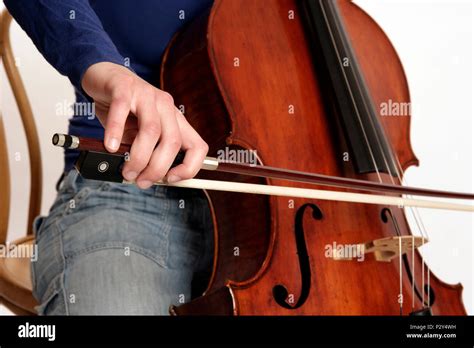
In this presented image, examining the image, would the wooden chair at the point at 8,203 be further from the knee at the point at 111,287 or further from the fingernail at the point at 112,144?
the fingernail at the point at 112,144

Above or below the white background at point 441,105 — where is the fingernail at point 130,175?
below

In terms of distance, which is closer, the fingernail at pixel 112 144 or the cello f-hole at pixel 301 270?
the fingernail at pixel 112 144

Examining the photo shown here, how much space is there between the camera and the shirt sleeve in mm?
644

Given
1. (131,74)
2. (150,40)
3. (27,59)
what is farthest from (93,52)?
(27,59)

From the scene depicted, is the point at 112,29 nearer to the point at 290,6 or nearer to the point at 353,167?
the point at 290,6

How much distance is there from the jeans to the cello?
1.5 inches

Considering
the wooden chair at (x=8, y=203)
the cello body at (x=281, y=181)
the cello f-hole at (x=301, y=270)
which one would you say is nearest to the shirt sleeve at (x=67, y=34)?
the cello body at (x=281, y=181)

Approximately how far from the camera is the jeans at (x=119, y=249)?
714mm

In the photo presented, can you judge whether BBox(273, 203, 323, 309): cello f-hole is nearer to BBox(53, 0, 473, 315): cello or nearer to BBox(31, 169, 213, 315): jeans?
BBox(53, 0, 473, 315): cello

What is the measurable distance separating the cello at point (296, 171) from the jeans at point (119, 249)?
4 cm

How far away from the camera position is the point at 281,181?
0.74 meters

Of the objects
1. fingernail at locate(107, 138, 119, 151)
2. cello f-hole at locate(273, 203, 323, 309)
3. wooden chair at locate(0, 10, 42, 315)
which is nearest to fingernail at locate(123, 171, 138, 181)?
fingernail at locate(107, 138, 119, 151)

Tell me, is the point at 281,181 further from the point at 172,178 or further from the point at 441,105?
the point at 441,105

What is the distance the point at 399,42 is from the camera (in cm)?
165
